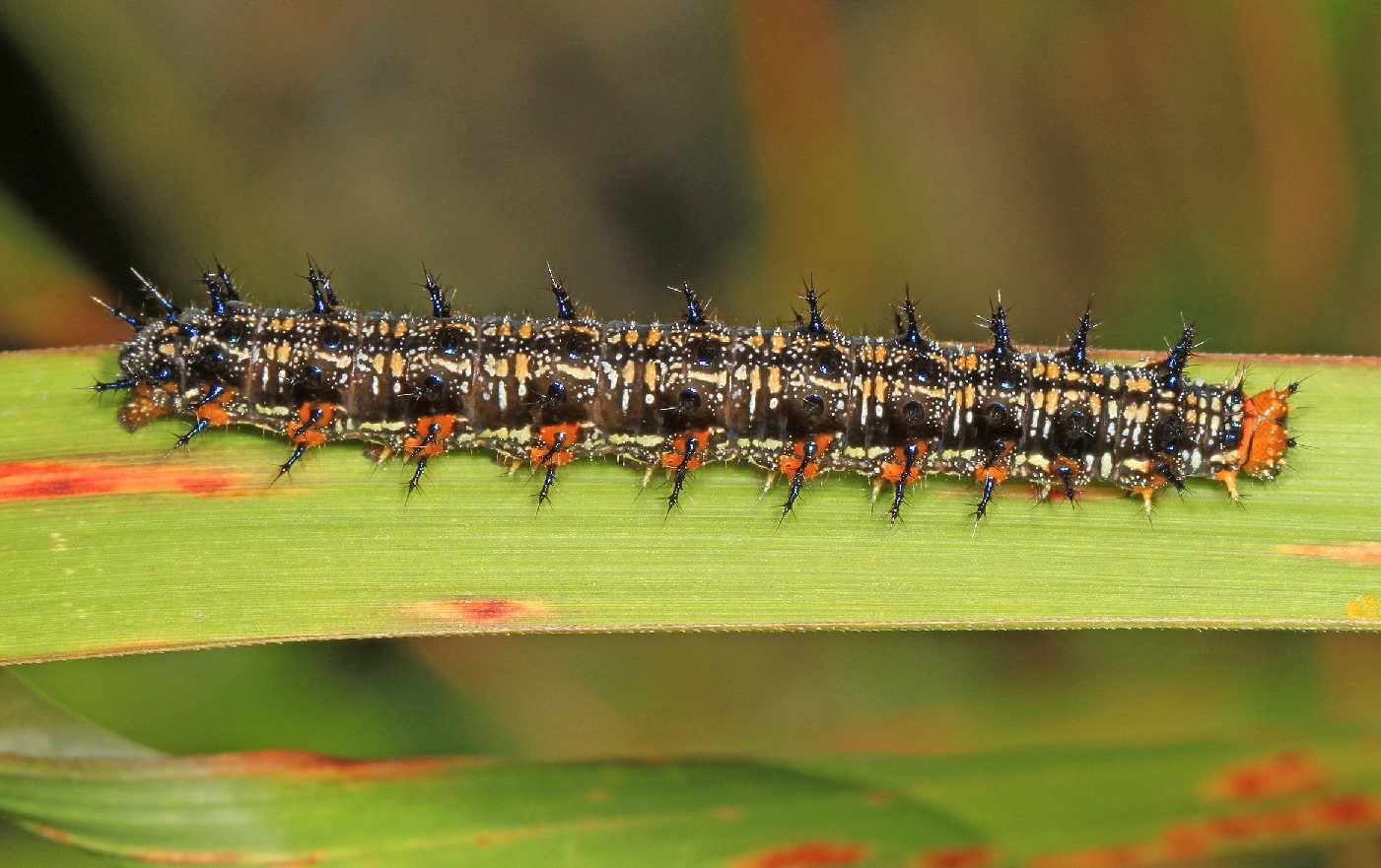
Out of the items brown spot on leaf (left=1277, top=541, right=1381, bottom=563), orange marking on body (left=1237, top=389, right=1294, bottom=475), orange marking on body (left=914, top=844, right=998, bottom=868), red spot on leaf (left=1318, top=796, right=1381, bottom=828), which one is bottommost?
orange marking on body (left=914, top=844, right=998, bottom=868)

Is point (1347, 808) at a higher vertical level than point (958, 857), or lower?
higher

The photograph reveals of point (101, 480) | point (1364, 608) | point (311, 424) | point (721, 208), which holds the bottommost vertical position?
point (101, 480)

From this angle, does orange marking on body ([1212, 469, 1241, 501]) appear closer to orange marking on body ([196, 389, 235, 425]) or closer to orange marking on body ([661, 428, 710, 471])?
orange marking on body ([661, 428, 710, 471])

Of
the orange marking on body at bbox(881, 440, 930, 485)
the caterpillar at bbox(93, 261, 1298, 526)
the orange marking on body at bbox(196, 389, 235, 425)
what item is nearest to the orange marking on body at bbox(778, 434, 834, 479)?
the caterpillar at bbox(93, 261, 1298, 526)

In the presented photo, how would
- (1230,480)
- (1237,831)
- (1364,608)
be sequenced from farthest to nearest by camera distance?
(1230,480) → (1237,831) → (1364,608)

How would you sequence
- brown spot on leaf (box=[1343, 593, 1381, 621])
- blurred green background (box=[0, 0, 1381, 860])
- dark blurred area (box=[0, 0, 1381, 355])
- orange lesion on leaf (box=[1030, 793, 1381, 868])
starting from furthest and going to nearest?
1. dark blurred area (box=[0, 0, 1381, 355])
2. blurred green background (box=[0, 0, 1381, 860])
3. orange lesion on leaf (box=[1030, 793, 1381, 868])
4. brown spot on leaf (box=[1343, 593, 1381, 621])

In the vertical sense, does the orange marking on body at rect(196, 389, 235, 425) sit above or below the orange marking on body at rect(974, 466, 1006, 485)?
below

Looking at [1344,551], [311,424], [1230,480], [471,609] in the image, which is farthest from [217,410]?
[1344,551]

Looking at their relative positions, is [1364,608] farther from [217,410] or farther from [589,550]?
[217,410]
